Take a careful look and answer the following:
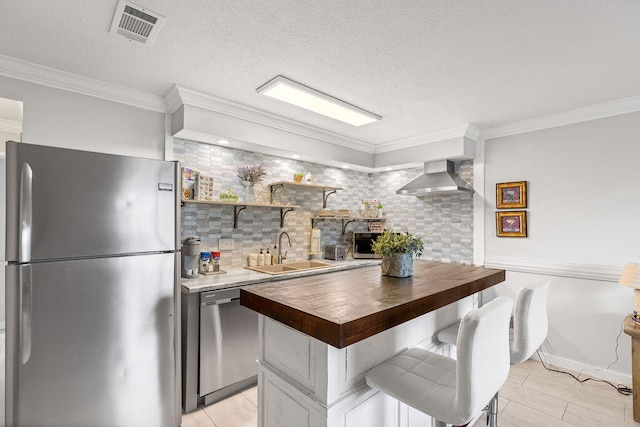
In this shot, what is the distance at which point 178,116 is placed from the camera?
8.85 feet

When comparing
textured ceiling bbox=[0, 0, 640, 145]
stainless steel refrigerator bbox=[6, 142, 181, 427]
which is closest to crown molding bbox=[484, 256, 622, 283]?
textured ceiling bbox=[0, 0, 640, 145]

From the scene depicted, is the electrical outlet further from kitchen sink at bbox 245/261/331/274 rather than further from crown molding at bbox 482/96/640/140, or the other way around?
crown molding at bbox 482/96/640/140

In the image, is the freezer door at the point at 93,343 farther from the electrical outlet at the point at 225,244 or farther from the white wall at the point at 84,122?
the white wall at the point at 84,122

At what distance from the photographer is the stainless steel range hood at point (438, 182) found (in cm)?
353

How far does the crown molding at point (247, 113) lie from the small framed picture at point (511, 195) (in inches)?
73.5

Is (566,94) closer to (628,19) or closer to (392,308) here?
(628,19)

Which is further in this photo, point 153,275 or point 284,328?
point 153,275

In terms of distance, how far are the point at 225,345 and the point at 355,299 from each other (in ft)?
5.12

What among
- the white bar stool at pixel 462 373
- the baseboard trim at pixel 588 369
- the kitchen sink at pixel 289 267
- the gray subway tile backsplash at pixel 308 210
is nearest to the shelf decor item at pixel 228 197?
the gray subway tile backsplash at pixel 308 210

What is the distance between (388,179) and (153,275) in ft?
11.7

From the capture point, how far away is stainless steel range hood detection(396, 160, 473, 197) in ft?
11.6

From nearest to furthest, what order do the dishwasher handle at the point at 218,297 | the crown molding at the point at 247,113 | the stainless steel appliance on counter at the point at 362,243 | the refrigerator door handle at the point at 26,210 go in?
1. the refrigerator door handle at the point at 26,210
2. the dishwasher handle at the point at 218,297
3. the crown molding at the point at 247,113
4. the stainless steel appliance on counter at the point at 362,243

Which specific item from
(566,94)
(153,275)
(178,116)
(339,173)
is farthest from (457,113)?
(153,275)

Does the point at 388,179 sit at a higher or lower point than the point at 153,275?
higher
